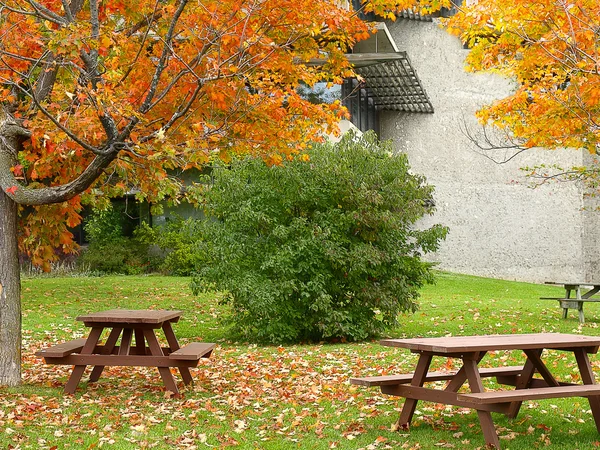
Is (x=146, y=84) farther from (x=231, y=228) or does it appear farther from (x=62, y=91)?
(x=231, y=228)

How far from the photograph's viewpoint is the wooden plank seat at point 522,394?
5.96m

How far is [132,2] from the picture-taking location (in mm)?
9828

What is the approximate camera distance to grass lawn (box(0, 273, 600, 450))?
6.57 metres

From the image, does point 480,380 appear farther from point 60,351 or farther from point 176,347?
point 60,351

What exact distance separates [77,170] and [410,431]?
5.19m

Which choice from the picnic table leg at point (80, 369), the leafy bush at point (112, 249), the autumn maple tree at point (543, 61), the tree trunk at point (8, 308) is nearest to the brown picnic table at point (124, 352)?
the picnic table leg at point (80, 369)

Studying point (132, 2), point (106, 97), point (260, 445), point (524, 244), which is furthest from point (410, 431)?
point (524, 244)

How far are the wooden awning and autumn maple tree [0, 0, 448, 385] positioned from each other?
13.4 meters

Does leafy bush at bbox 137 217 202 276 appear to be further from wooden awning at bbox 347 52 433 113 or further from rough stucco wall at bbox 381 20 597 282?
rough stucco wall at bbox 381 20 597 282

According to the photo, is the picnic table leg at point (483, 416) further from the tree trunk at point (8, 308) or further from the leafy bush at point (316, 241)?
the leafy bush at point (316, 241)

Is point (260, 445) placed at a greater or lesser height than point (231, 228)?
lesser

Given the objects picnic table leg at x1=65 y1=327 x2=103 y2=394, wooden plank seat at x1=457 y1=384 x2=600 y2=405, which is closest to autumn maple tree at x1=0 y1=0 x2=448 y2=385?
picnic table leg at x1=65 y1=327 x2=103 y2=394

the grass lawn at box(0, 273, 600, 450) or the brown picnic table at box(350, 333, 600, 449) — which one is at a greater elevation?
the brown picnic table at box(350, 333, 600, 449)

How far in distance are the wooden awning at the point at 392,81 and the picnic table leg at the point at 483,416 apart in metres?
18.4
